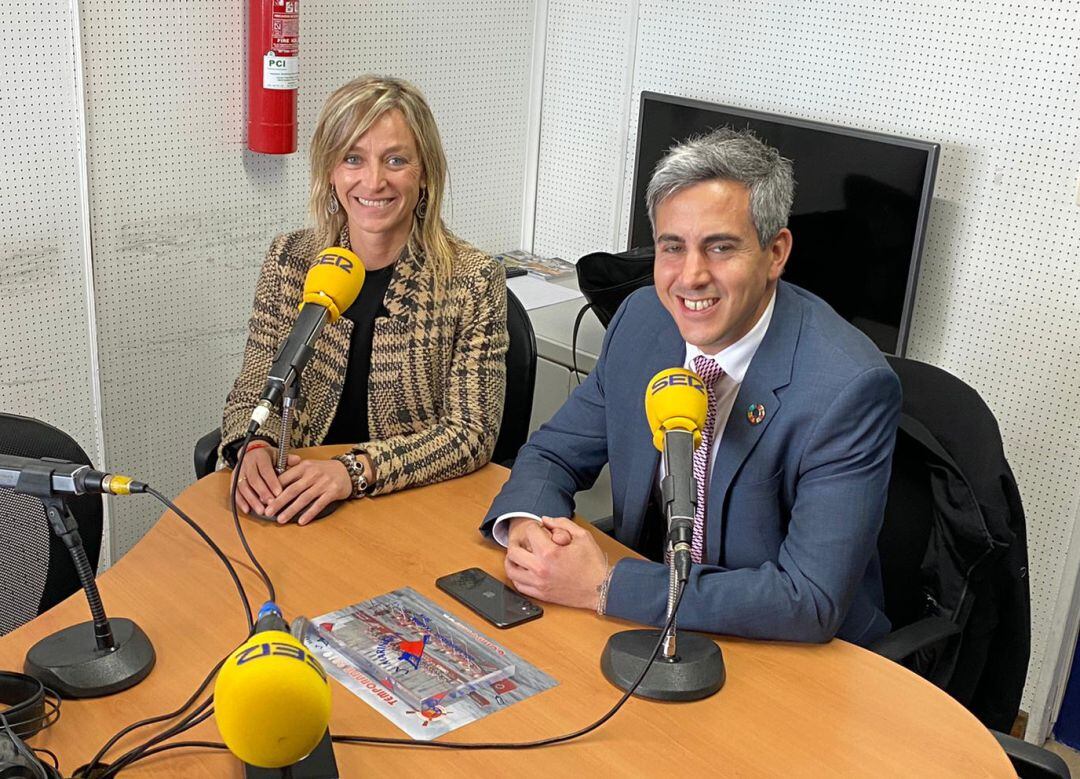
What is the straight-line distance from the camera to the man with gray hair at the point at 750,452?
65.4 inches

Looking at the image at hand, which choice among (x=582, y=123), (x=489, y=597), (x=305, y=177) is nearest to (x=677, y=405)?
(x=489, y=597)

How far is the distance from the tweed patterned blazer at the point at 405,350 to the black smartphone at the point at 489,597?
49 cm

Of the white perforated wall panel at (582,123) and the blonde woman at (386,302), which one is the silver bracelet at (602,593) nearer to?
the blonde woman at (386,302)

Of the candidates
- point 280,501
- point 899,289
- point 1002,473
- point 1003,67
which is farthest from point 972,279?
point 280,501

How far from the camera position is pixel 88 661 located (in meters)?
1.48

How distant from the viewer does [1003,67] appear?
267 centimetres

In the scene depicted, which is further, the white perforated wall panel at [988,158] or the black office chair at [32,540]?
the white perforated wall panel at [988,158]

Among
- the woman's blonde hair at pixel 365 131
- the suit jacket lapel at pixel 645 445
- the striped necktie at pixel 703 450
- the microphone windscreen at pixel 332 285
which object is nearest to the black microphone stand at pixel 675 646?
the striped necktie at pixel 703 450

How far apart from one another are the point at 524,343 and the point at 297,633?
50.5 inches

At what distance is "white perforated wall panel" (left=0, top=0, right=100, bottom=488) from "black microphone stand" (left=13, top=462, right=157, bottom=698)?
55.5 inches

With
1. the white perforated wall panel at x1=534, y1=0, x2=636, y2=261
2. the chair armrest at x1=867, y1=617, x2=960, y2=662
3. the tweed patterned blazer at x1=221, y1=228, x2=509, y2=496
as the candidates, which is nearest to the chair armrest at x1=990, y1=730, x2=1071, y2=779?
the chair armrest at x1=867, y1=617, x2=960, y2=662

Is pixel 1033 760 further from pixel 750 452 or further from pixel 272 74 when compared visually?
pixel 272 74

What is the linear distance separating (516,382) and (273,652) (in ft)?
4.89

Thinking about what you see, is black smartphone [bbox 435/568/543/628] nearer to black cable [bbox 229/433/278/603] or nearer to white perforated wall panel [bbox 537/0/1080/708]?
black cable [bbox 229/433/278/603]
